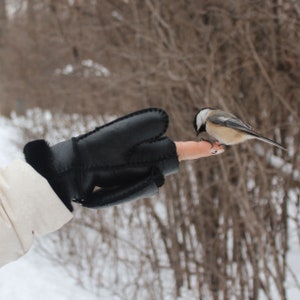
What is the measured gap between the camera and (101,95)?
5730mm

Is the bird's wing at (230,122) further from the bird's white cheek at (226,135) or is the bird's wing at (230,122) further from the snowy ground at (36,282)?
the snowy ground at (36,282)

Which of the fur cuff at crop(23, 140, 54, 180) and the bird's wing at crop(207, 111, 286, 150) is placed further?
the bird's wing at crop(207, 111, 286, 150)

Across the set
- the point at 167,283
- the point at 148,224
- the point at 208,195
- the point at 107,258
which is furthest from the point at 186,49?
the point at 107,258

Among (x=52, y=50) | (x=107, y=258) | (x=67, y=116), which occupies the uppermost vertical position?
(x=52, y=50)

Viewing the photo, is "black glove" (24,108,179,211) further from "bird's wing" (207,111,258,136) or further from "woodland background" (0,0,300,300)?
"woodland background" (0,0,300,300)

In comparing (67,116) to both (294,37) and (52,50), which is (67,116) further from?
(294,37)

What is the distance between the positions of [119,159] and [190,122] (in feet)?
9.68

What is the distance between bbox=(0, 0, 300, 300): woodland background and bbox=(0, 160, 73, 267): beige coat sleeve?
85.0 inches

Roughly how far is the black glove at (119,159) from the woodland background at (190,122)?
192 cm

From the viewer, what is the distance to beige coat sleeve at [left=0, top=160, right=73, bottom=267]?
4.14ft

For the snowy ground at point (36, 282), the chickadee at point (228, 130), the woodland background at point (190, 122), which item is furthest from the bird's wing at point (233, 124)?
the snowy ground at point (36, 282)

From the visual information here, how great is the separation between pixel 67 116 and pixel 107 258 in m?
1.94

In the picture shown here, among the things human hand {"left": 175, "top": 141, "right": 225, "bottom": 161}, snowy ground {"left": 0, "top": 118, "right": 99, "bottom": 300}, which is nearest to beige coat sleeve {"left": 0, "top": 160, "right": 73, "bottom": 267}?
human hand {"left": 175, "top": 141, "right": 225, "bottom": 161}

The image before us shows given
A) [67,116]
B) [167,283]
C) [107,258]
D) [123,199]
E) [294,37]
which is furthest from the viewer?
[67,116]
